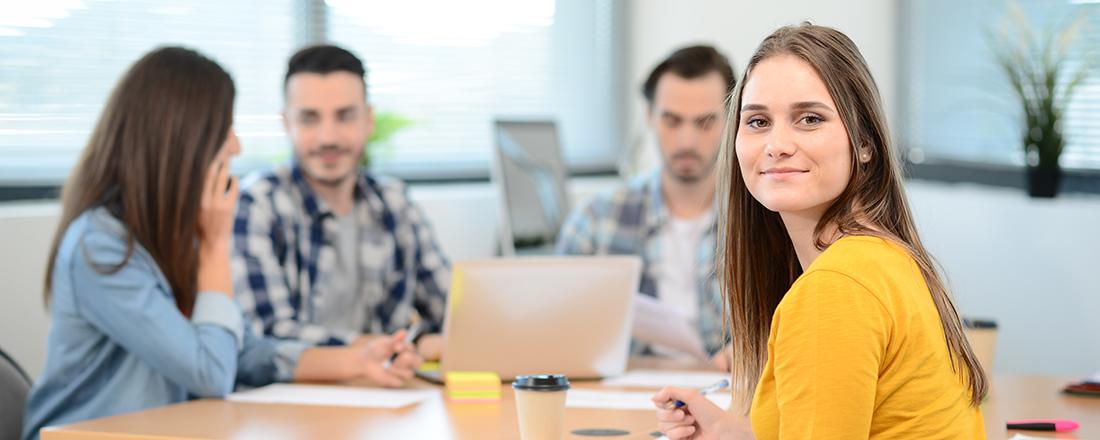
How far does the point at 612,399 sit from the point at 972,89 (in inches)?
106

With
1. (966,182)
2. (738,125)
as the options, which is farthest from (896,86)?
(738,125)

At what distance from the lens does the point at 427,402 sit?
2.32 meters

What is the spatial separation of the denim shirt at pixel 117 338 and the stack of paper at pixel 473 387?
0.43 m

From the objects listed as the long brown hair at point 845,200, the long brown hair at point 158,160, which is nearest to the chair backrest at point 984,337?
the long brown hair at point 845,200

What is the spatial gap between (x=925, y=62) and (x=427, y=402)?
3.08 m

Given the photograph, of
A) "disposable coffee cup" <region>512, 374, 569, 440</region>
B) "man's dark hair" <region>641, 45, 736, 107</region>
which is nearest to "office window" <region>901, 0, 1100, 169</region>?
"man's dark hair" <region>641, 45, 736, 107</region>

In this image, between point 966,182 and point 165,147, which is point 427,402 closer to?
point 165,147

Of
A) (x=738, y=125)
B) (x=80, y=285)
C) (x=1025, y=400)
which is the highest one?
(x=738, y=125)

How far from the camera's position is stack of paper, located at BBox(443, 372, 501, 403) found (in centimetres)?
233

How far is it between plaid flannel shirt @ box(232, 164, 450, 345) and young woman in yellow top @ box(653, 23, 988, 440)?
135 centimetres

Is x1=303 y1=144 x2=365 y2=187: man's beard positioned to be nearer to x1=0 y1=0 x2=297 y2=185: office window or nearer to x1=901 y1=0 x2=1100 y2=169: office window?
x1=0 y1=0 x2=297 y2=185: office window

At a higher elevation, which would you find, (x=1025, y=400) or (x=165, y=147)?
(x=165, y=147)

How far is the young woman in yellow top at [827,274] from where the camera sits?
1.41 meters

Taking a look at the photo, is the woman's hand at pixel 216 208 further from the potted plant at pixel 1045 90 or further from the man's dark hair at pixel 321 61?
the potted plant at pixel 1045 90
